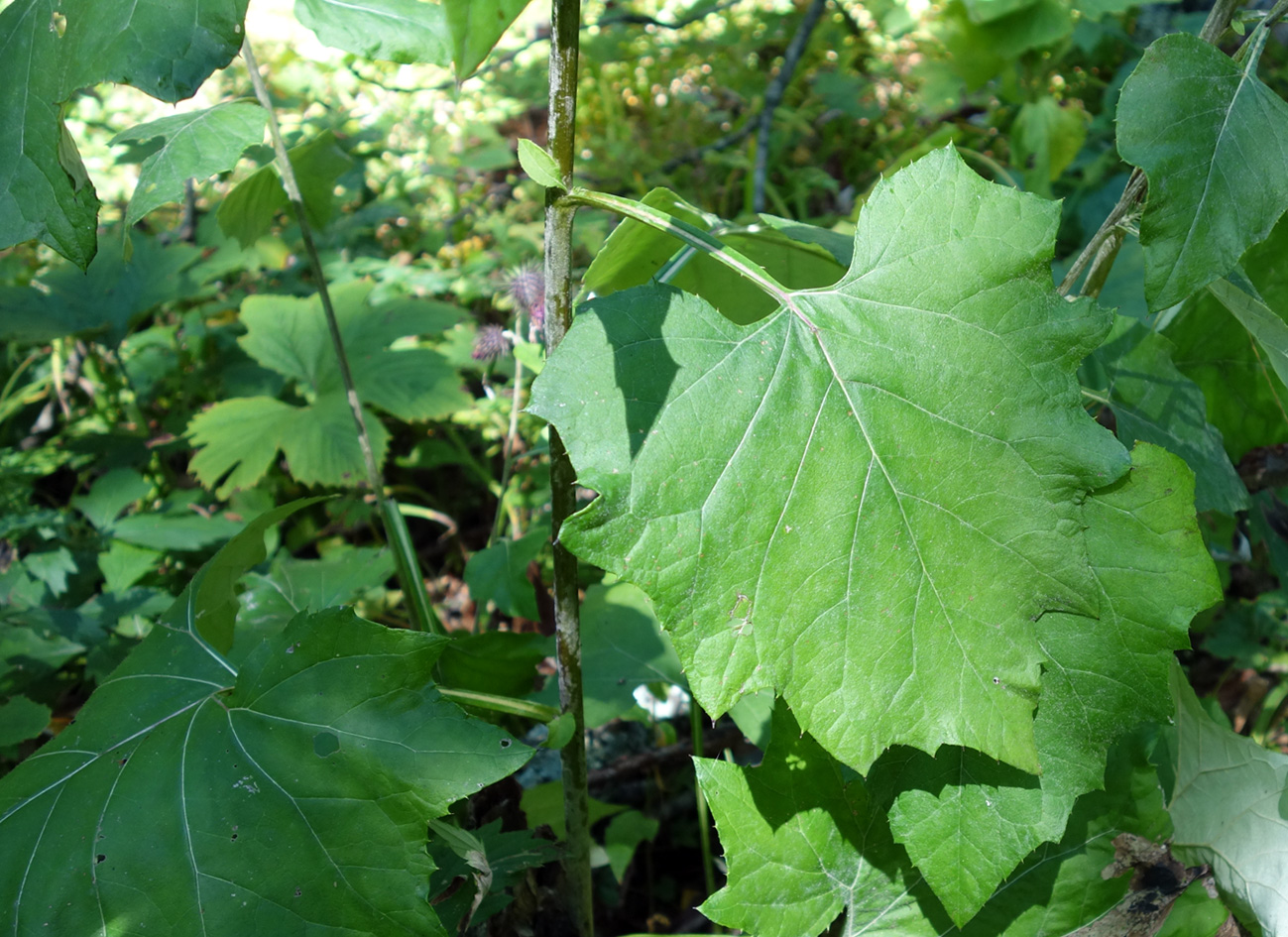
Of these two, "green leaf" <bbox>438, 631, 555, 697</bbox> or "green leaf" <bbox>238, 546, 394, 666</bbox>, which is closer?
"green leaf" <bbox>438, 631, 555, 697</bbox>

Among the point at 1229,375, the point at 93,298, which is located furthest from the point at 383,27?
the point at 93,298

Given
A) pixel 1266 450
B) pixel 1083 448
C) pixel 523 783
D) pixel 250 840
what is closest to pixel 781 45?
pixel 1266 450

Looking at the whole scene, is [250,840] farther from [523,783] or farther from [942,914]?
[523,783]

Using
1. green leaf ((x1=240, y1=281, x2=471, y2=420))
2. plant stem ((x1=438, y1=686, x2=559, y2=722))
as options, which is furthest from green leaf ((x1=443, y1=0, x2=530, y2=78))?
green leaf ((x1=240, y1=281, x2=471, y2=420))

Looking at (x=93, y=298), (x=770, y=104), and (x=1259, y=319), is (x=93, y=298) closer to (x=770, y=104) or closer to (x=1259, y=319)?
(x=770, y=104)

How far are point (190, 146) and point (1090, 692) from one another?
4.13 ft

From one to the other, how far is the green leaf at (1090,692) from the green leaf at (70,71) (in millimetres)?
899

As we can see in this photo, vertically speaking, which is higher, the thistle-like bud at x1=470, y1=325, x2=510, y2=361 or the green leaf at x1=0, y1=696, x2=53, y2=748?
the thistle-like bud at x1=470, y1=325, x2=510, y2=361

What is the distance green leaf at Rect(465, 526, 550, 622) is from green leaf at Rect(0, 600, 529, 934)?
29.8 inches

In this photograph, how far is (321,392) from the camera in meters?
2.45

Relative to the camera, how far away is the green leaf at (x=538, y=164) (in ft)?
2.46

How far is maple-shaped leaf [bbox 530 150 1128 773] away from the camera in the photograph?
71cm

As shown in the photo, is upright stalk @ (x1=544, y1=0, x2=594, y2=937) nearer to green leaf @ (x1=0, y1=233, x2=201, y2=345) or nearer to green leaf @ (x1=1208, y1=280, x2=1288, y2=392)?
green leaf @ (x1=1208, y1=280, x2=1288, y2=392)

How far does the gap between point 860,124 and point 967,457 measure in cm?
320
